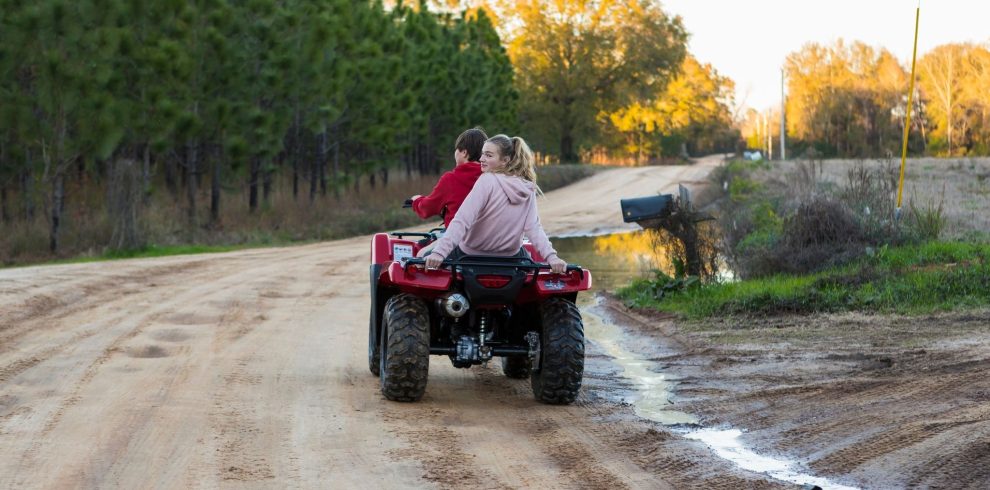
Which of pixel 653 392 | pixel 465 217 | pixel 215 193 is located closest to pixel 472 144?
pixel 465 217

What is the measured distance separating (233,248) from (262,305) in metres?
14.2

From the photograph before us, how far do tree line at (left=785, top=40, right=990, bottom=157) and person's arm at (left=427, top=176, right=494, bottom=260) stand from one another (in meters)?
82.3

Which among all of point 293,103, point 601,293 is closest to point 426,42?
point 293,103

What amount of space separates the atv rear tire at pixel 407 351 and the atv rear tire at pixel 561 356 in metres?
0.87

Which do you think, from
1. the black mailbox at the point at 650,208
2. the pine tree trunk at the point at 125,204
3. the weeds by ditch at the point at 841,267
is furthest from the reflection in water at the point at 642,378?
the pine tree trunk at the point at 125,204

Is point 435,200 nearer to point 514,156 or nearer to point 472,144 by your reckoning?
point 472,144

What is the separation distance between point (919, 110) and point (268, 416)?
9963 cm

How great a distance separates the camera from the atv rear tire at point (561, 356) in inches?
358

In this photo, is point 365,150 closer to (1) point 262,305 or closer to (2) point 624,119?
(1) point 262,305

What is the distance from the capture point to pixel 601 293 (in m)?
18.9

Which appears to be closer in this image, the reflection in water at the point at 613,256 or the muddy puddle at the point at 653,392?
the muddy puddle at the point at 653,392

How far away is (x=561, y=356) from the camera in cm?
909

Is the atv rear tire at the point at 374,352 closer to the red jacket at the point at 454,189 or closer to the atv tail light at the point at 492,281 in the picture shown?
the red jacket at the point at 454,189

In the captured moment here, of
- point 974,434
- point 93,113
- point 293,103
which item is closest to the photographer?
point 974,434
